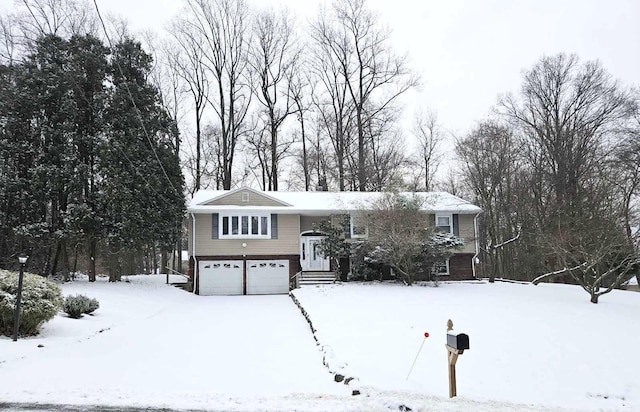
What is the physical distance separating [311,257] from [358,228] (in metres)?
3.78

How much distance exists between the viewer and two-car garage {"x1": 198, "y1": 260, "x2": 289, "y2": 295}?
944 inches

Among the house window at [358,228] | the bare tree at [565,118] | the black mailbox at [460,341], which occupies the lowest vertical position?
the black mailbox at [460,341]

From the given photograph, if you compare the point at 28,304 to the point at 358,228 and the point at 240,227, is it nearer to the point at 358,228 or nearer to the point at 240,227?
the point at 240,227

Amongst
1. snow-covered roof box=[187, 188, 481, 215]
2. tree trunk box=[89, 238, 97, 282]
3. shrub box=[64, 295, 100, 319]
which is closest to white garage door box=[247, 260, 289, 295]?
snow-covered roof box=[187, 188, 481, 215]

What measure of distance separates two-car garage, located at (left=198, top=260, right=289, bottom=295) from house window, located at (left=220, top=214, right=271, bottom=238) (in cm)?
147

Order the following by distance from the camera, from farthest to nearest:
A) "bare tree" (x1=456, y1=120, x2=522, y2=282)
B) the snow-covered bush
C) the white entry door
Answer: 1. "bare tree" (x1=456, y1=120, x2=522, y2=282)
2. the white entry door
3. the snow-covered bush

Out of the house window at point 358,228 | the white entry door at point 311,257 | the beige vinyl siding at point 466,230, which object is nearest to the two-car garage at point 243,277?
the white entry door at point 311,257

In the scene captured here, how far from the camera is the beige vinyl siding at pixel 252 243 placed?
2367 centimetres

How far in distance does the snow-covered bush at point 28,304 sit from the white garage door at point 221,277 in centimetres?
1303

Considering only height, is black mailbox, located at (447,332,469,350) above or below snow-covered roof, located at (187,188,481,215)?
below

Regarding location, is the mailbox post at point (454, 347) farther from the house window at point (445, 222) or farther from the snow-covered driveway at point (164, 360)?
the house window at point (445, 222)

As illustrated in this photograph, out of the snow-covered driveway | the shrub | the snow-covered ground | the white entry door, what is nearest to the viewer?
the snow-covered ground

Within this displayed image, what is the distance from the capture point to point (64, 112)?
21156 millimetres

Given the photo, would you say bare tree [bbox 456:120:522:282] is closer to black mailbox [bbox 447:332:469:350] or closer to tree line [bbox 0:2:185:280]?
tree line [bbox 0:2:185:280]
